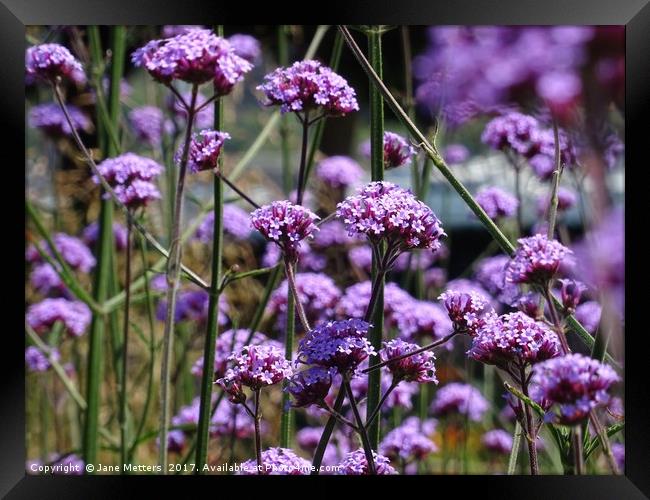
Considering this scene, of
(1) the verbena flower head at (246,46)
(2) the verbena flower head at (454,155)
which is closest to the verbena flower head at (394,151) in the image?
(1) the verbena flower head at (246,46)

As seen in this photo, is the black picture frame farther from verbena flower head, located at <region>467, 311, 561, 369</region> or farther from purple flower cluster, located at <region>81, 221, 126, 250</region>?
purple flower cluster, located at <region>81, 221, 126, 250</region>

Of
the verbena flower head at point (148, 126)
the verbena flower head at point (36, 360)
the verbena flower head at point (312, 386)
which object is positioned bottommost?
the verbena flower head at point (36, 360)

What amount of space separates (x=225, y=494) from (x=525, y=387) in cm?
49

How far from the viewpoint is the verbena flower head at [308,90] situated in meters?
1.11

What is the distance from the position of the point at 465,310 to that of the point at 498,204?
678mm

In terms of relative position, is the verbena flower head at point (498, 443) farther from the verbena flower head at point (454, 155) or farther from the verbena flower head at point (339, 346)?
the verbena flower head at point (339, 346)

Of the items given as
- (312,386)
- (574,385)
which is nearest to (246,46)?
(312,386)

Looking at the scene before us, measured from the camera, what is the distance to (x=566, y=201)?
73.8 inches

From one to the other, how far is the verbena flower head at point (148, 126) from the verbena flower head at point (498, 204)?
0.88 meters

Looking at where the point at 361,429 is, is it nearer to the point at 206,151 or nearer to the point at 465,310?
the point at 465,310

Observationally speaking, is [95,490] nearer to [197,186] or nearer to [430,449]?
[430,449]

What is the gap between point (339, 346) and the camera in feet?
3.20

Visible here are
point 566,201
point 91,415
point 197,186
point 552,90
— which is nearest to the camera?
point 552,90

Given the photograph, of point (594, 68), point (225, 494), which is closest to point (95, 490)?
point (225, 494)
